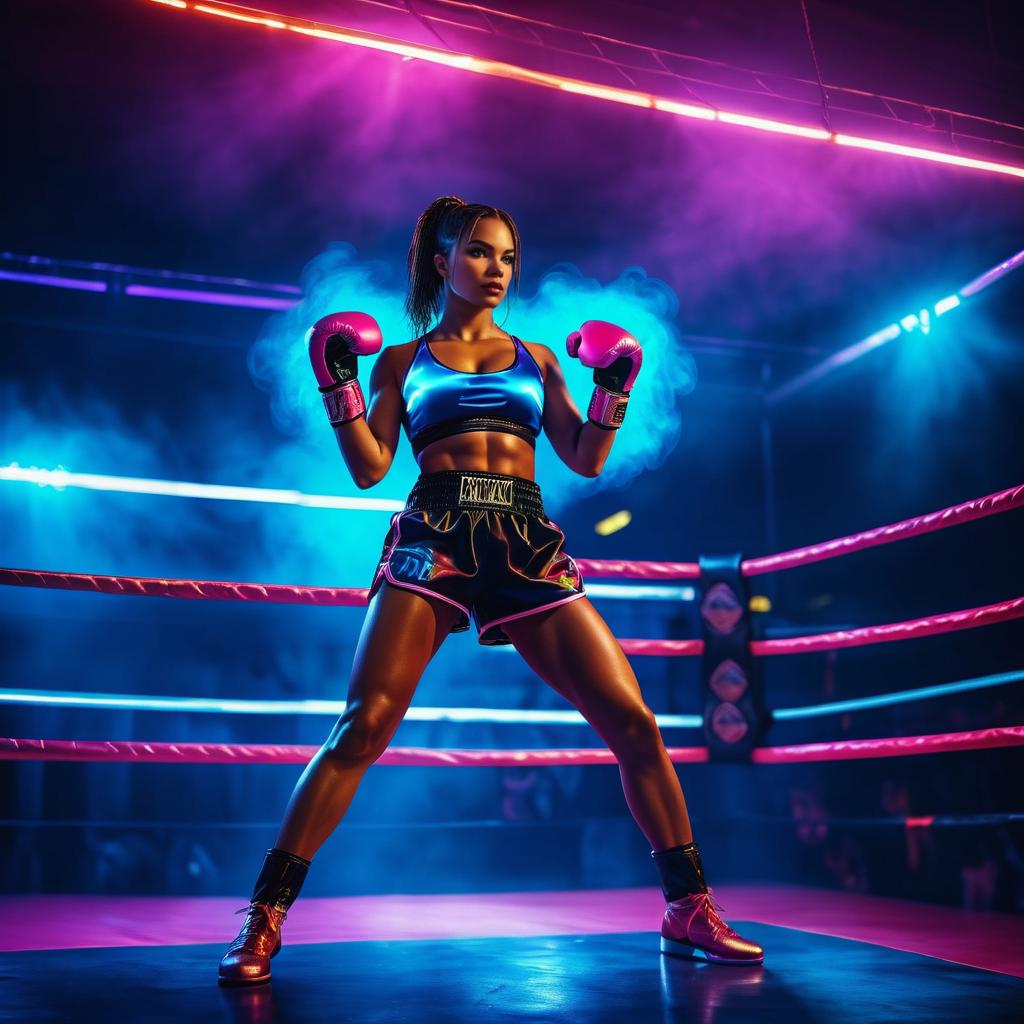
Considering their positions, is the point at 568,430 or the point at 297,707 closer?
the point at 568,430

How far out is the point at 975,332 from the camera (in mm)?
4387

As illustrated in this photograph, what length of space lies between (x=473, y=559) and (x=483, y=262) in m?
0.60

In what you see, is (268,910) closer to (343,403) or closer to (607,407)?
(343,403)

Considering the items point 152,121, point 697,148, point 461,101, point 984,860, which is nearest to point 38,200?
point 152,121

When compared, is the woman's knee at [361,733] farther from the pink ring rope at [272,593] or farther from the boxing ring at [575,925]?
the pink ring rope at [272,593]

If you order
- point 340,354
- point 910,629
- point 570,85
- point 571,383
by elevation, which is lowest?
point 910,629

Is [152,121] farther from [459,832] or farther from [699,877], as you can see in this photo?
[699,877]

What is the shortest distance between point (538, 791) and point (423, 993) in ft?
7.90

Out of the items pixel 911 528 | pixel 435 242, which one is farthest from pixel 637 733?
pixel 911 528

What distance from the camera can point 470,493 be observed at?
1.92 m

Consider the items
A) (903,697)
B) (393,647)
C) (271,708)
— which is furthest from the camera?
(271,708)

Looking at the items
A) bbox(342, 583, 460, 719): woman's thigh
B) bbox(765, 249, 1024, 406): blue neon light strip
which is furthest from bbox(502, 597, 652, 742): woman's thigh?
bbox(765, 249, 1024, 406): blue neon light strip

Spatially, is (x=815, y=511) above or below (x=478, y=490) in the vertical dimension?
above

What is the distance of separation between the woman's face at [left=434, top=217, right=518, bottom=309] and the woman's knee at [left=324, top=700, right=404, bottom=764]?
0.83 meters
